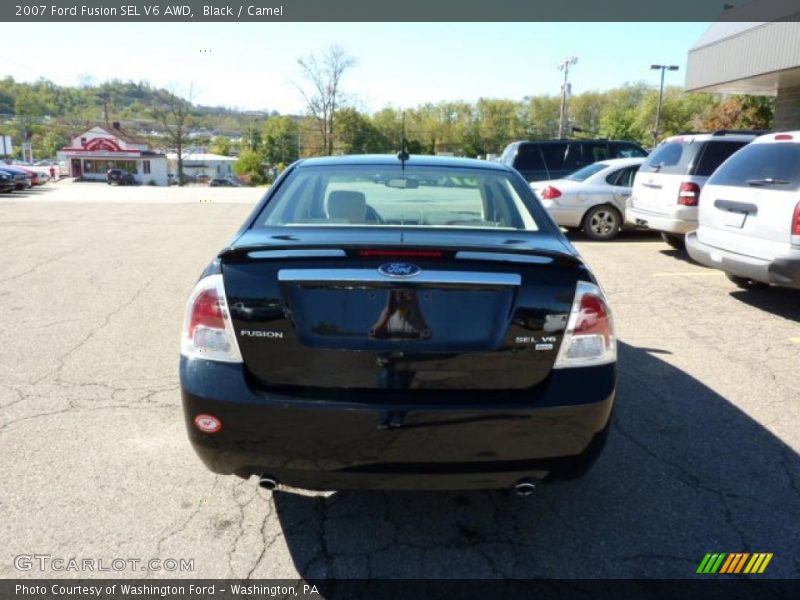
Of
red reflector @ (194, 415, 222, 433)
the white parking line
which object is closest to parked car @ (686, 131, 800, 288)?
the white parking line

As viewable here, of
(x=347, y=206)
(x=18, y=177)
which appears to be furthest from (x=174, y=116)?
(x=347, y=206)

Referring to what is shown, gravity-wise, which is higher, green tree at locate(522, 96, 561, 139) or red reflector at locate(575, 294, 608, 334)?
green tree at locate(522, 96, 561, 139)

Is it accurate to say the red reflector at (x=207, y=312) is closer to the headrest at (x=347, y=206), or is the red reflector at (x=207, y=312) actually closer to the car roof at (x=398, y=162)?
the headrest at (x=347, y=206)

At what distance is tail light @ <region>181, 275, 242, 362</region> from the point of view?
239cm

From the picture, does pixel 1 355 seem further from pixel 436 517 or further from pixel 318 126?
pixel 318 126

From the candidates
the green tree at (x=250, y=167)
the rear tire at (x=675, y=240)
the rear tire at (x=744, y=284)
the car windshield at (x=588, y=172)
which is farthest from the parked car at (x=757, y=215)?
the green tree at (x=250, y=167)

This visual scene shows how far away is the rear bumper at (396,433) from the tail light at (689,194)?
24.9 ft

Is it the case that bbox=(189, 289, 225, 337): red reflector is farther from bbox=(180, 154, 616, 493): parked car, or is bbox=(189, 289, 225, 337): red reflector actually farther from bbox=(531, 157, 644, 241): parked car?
bbox=(531, 157, 644, 241): parked car

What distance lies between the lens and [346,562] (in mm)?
2551

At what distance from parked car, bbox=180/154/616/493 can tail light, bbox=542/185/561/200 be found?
924 centimetres

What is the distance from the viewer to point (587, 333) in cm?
243

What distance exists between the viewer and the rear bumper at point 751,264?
223 inches
